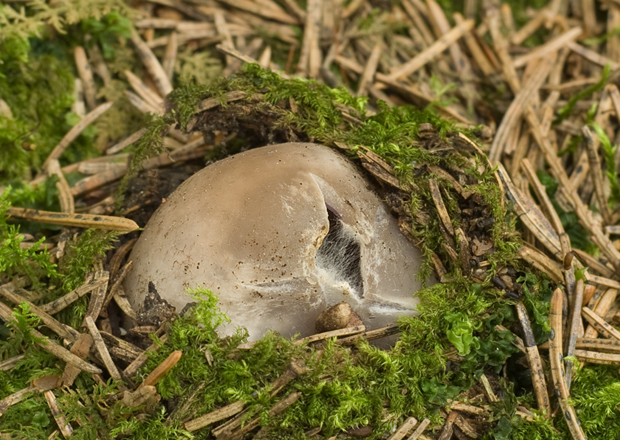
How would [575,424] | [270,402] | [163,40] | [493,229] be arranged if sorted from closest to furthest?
1. [270,402]
2. [575,424]
3. [493,229]
4. [163,40]

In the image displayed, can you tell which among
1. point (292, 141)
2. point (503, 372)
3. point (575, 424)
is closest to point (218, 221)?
point (292, 141)

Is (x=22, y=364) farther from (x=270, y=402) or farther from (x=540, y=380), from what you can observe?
(x=540, y=380)

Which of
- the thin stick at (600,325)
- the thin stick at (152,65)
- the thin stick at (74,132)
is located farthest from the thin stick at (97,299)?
the thin stick at (600,325)

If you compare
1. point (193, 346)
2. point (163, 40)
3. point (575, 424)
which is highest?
point (163, 40)

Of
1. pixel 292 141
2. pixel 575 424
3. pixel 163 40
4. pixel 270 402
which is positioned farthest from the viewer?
pixel 163 40

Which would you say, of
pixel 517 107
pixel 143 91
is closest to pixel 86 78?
pixel 143 91

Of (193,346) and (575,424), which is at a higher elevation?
(193,346)
